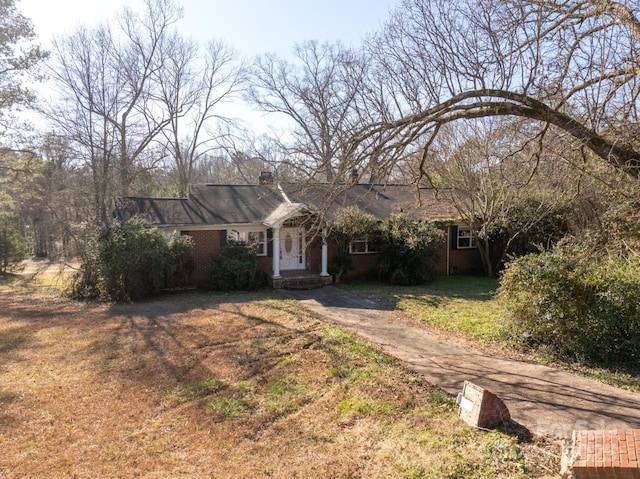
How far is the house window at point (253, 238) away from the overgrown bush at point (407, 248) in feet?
16.1

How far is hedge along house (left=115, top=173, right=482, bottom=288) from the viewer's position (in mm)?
16203

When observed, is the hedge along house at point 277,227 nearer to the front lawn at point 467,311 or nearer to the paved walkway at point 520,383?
the front lawn at point 467,311

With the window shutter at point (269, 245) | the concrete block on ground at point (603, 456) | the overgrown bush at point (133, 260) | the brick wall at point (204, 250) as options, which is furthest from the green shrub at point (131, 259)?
the concrete block on ground at point (603, 456)

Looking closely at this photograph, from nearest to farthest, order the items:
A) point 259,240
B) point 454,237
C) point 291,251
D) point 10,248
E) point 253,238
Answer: point 253,238
point 259,240
point 291,251
point 454,237
point 10,248

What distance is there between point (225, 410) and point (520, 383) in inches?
179

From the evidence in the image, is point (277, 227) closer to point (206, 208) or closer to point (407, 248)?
point (206, 208)

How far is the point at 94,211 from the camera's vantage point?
20688 millimetres

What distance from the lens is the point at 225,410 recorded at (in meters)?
6.08

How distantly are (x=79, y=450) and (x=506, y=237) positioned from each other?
1833 cm

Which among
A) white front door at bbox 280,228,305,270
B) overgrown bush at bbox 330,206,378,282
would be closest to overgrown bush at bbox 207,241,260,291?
white front door at bbox 280,228,305,270

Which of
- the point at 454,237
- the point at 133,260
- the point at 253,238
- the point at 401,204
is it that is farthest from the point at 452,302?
the point at 133,260

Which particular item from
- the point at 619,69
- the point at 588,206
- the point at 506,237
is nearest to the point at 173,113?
the point at 506,237

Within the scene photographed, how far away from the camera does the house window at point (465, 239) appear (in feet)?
64.8

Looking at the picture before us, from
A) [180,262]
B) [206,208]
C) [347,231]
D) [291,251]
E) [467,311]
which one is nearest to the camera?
[467,311]
